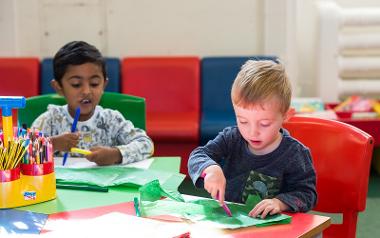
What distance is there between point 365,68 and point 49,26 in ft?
7.75

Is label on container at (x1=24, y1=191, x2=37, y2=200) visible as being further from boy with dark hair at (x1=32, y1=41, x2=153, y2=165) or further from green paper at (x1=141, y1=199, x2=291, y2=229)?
boy with dark hair at (x1=32, y1=41, x2=153, y2=165)

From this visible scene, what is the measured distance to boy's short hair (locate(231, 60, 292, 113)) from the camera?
1465 mm

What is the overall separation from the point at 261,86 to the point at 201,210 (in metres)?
0.34

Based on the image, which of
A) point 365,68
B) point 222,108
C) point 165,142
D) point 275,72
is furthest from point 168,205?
point 365,68

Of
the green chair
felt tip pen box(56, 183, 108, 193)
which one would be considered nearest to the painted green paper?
felt tip pen box(56, 183, 108, 193)

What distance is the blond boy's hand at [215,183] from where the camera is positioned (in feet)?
4.61

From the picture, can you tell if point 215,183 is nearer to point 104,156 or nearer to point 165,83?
point 104,156

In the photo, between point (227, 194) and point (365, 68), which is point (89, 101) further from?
point (365, 68)

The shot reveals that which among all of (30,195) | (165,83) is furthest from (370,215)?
(30,195)

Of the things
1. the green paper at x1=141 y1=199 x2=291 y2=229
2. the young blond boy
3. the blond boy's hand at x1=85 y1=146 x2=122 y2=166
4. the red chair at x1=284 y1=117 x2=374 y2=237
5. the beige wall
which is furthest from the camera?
the beige wall

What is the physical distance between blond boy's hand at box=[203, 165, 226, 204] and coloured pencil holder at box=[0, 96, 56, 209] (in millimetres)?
420

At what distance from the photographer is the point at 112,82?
13.8 ft

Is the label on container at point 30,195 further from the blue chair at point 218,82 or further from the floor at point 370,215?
the blue chair at point 218,82

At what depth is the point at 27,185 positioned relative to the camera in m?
1.51
